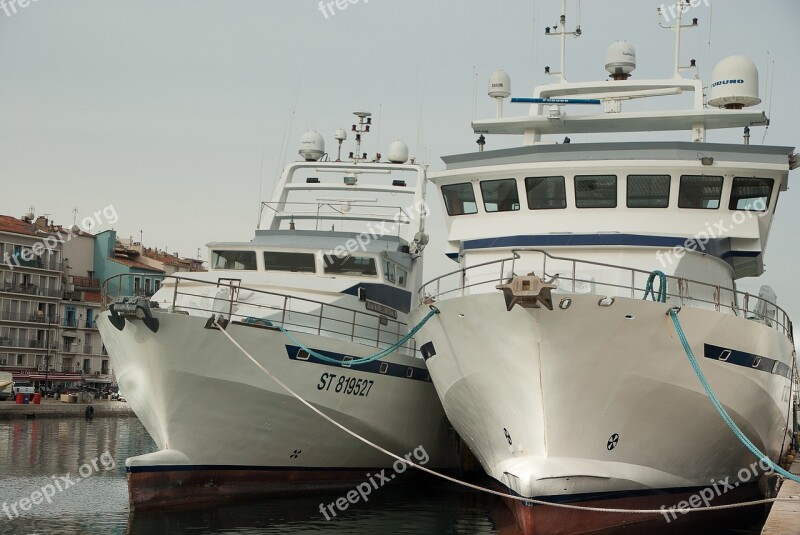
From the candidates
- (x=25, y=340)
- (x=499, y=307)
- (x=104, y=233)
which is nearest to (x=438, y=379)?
(x=499, y=307)

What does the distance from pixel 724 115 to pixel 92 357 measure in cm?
5700

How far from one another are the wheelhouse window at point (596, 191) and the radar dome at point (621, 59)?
3983mm

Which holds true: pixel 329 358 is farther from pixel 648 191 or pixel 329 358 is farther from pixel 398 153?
pixel 398 153

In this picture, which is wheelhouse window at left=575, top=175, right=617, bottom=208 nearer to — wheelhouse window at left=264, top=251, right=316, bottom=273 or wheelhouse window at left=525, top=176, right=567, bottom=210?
wheelhouse window at left=525, top=176, right=567, bottom=210

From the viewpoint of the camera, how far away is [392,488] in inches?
846

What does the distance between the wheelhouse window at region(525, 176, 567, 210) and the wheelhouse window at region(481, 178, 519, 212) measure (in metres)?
0.28

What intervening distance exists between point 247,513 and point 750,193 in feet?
33.8

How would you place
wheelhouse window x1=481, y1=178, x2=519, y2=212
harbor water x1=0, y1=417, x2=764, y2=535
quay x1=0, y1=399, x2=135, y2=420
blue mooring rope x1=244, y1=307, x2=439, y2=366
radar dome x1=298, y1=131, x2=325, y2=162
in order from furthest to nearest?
quay x1=0, y1=399, x2=135, y2=420 < radar dome x1=298, y1=131, x2=325, y2=162 < wheelhouse window x1=481, y1=178, x2=519, y2=212 < blue mooring rope x1=244, y1=307, x2=439, y2=366 < harbor water x1=0, y1=417, x2=764, y2=535

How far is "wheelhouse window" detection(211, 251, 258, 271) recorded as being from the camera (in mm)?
22062

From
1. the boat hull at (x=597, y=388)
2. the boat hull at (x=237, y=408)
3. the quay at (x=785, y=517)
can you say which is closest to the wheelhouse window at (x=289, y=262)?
the boat hull at (x=237, y=408)

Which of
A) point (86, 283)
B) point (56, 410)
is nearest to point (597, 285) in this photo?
point (56, 410)

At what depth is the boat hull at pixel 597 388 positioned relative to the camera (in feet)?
46.4

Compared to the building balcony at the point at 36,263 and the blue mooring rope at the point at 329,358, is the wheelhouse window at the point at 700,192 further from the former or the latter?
the building balcony at the point at 36,263

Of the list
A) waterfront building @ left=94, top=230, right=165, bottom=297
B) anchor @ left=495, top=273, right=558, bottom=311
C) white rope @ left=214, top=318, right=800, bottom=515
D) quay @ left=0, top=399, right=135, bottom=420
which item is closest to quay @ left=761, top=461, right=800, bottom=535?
white rope @ left=214, top=318, right=800, bottom=515
